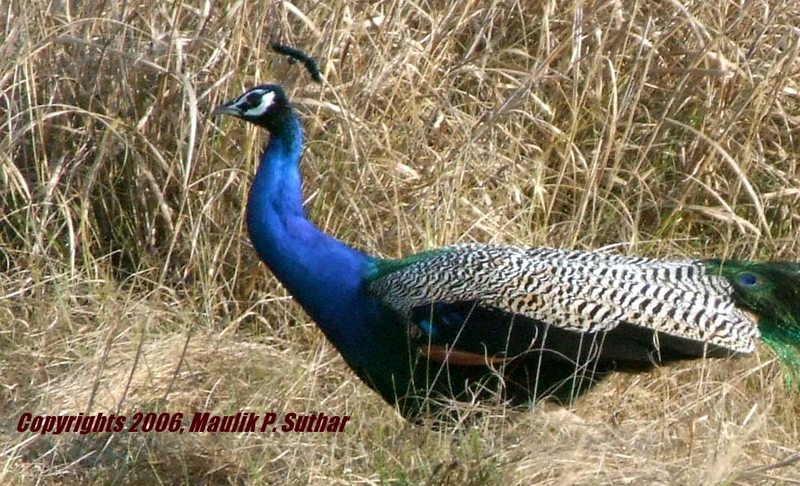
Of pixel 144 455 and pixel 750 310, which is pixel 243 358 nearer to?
pixel 144 455

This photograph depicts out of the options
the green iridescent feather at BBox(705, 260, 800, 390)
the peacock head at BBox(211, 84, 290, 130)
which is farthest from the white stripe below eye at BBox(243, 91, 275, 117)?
the green iridescent feather at BBox(705, 260, 800, 390)

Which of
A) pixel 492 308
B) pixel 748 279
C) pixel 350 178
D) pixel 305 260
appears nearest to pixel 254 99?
pixel 305 260

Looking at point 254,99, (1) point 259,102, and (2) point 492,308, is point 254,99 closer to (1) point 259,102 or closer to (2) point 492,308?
(1) point 259,102

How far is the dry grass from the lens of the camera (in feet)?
11.4

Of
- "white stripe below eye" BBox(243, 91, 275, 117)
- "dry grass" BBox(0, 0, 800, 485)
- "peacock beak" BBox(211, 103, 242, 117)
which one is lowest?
"dry grass" BBox(0, 0, 800, 485)

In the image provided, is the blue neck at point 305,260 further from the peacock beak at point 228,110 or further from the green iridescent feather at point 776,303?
the green iridescent feather at point 776,303

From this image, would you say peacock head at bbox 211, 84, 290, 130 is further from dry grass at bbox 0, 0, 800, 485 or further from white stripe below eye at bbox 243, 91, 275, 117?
dry grass at bbox 0, 0, 800, 485

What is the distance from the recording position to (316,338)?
157 inches

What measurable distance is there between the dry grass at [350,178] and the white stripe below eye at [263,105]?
0.20 metres

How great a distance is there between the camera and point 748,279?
11.9 ft

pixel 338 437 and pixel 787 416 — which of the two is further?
pixel 787 416

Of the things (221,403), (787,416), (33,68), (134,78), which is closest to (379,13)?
(134,78)

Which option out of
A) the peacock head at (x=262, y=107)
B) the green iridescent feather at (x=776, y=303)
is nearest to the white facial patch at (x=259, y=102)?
the peacock head at (x=262, y=107)

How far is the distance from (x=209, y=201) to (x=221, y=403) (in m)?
0.76
